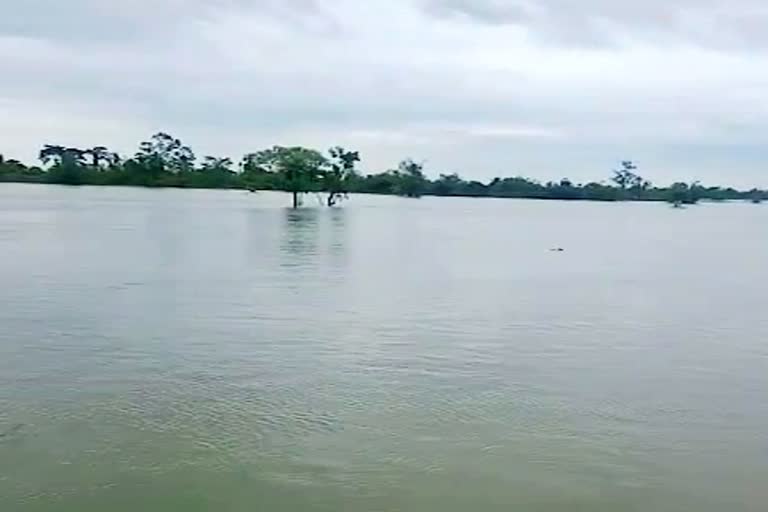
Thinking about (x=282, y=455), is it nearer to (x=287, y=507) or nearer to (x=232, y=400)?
(x=287, y=507)

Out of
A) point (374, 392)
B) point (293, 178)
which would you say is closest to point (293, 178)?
point (293, 178)

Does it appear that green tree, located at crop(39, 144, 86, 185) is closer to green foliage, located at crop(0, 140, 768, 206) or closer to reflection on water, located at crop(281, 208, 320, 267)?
green foliage, located at crop(0, 140, 768, 206)

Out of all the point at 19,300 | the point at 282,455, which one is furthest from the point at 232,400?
the point at 19,300

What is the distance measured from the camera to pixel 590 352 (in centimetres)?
1077

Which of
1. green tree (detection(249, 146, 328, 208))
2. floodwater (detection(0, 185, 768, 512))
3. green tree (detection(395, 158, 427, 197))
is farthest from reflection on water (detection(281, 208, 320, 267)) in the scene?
green tree (detection(395, 158, 427, 197))

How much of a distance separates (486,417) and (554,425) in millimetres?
536

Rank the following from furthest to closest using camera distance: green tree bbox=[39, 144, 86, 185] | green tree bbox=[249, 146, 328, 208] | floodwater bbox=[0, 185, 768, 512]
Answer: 1. green tree bbox=[39, 144, 86, 185]
2. green tree bbox=[249, 146, 328, 208]
3. floodwater bbox=[0, 185, 768, 512]

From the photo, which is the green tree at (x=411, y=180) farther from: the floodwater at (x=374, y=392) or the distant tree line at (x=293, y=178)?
the floodwater at (x=374, y=392)

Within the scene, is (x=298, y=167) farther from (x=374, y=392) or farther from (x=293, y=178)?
(x=374, y=392)

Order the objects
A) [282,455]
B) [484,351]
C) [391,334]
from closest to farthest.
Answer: [282,455], [484,351], [391,334]

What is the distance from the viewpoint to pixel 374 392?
334 inches

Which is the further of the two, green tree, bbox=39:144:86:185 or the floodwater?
green tree, bbox=39:144:86:185

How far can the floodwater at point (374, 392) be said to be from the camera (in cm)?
612

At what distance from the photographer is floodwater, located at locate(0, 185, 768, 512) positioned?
20.1 ft
